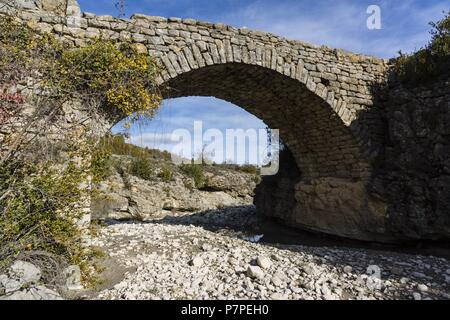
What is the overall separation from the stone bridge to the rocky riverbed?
2183 mm

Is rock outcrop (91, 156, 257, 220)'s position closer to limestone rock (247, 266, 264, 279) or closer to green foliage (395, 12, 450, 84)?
limestone rock (247, 266, 264, 279)

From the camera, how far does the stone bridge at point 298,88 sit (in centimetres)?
599

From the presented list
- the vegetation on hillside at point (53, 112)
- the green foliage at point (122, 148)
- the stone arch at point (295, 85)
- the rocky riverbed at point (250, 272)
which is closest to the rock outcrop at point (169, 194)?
the green foliage at point (122, 148)

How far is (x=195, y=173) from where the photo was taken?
1639 cm

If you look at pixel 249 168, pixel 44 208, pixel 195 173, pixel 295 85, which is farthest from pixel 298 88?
pixel 249 168

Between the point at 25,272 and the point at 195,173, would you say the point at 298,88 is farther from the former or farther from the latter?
the point at 195,173

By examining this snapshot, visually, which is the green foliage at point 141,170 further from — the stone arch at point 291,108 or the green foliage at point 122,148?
the stone arch at point 291,108

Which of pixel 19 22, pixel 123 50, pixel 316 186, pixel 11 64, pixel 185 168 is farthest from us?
pixel 185 168

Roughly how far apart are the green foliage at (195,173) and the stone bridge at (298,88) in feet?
21.8

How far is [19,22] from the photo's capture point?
5176mm

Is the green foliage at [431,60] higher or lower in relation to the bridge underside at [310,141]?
higher
